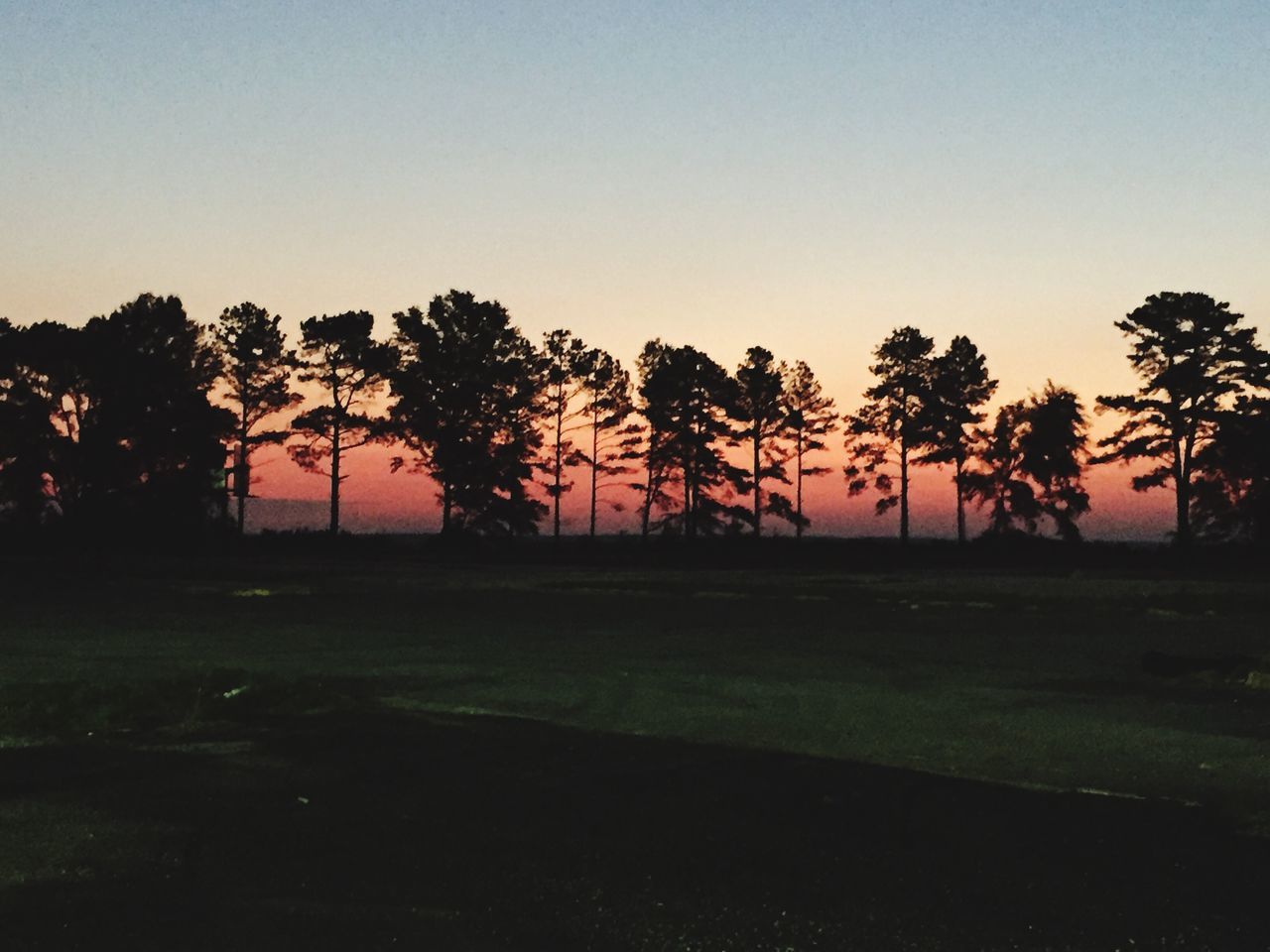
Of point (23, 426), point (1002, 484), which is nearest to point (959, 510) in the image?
point (1002, 484)

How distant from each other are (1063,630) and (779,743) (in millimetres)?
12728

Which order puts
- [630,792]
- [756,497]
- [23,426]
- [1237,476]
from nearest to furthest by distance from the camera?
[630,792] < [23,426] < [1237,476] < [756,497]

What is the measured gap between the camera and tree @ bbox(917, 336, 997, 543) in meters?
82.4

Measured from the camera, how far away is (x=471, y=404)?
7569 cm

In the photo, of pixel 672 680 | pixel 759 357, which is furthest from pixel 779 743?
pixel 759 357

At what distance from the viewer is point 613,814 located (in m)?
7.67

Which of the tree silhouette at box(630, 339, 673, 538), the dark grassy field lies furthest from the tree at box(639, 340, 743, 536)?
the dark grassy field

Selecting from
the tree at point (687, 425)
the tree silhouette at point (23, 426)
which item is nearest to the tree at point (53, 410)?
the tree silhouette at point (23, 426)

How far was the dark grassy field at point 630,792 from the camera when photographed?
18.1 ft

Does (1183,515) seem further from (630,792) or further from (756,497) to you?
(630,792)

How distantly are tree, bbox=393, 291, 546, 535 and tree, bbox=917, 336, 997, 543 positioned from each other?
24.7m

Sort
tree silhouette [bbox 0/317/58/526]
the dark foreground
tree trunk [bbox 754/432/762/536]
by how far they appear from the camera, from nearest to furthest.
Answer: the dark foreground < tree silhouette [bbox 0/317/58/526] < tree trunk [bbox 754/432/762/536]

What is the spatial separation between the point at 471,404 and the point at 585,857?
230ft

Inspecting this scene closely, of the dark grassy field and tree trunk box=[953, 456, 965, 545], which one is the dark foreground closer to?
the dark grassy field
